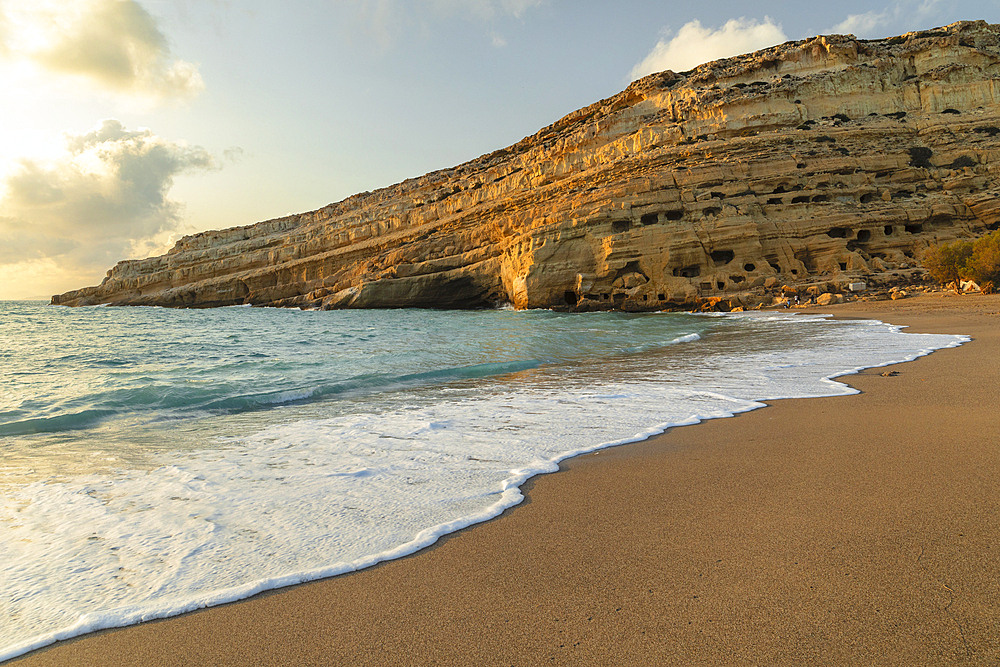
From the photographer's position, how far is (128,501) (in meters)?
3.17

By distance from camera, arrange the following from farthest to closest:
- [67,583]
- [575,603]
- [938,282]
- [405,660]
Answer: [938,282], [67,583], [575,603], [405,660]

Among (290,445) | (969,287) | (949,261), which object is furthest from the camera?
(949,261)

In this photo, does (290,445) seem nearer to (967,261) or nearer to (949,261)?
(967,261)

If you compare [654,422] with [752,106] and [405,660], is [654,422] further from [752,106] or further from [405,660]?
[752,106]

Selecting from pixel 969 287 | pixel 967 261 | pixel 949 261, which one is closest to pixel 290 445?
pixel 967 261

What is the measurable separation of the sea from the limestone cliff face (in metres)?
14.7

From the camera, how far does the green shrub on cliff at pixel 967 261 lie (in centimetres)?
1838

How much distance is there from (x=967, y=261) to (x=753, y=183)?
31.0 feet

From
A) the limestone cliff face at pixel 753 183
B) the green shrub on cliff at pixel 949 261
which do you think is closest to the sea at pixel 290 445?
the green shrub on cliff at pixel 949 261

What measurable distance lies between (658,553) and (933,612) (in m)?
0.88

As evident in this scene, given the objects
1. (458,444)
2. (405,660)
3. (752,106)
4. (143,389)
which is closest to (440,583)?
(405,660)

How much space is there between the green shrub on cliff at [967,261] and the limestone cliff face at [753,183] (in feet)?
7.63

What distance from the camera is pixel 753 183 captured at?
1019 inches

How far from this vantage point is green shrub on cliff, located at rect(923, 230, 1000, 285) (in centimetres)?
1838
